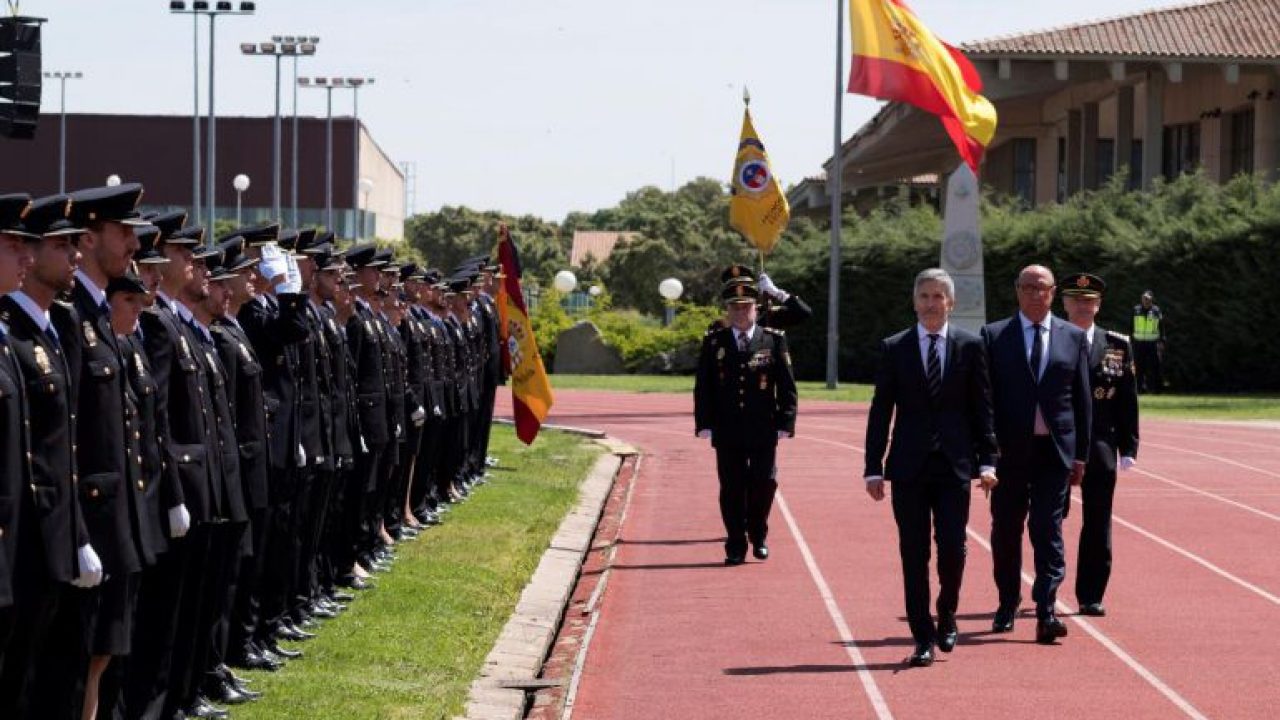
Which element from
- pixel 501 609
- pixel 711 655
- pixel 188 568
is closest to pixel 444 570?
pixel 501 609

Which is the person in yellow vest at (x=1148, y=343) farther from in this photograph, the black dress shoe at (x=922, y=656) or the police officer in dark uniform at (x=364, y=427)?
the black dress shoe at (x=922, y=656)

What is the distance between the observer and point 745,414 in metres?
16.8

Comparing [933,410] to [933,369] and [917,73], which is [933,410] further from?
[917,73]

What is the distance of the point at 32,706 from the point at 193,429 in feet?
5.70

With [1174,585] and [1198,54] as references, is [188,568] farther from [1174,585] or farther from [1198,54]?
[1198,54]

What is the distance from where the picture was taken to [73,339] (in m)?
7.63

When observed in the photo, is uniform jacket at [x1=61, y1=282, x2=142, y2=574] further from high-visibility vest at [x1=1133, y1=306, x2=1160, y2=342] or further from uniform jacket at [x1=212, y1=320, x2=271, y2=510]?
high-visibility vest at [x1=1133, y1=306, x2=1160, y2=342]

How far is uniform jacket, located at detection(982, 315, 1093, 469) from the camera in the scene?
1284 centimetres

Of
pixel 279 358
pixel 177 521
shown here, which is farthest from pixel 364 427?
pixel 177 521

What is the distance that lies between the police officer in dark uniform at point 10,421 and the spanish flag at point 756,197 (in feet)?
62.6

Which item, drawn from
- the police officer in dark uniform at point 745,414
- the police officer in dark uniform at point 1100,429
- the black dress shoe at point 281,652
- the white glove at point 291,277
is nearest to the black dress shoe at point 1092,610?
the police officer in dark uniform at point 1100,429

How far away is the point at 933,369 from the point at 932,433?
341 millimetres

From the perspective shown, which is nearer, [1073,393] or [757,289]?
[1073,393]

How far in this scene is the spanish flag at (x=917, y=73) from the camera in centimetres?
3443
